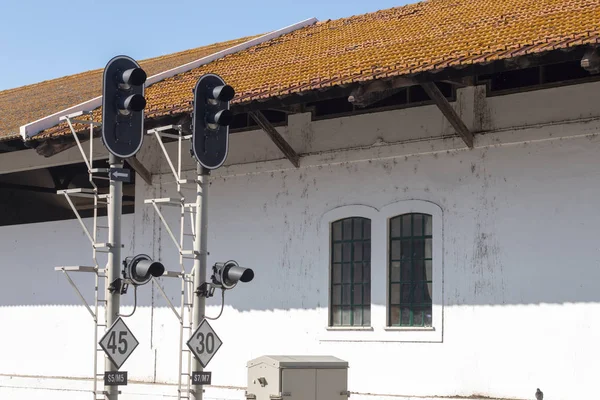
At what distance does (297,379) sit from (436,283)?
4.52 metres

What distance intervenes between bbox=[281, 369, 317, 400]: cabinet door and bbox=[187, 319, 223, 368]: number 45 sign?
96cm

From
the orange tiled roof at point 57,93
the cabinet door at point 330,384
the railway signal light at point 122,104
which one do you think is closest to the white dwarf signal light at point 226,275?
the cabinet door at point 330,384

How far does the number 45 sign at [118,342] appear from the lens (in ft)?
41.8

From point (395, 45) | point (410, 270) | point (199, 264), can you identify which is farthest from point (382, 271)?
point (199, 264)

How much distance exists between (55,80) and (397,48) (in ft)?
53.8

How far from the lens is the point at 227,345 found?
19.4m

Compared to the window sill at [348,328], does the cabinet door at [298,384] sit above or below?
below

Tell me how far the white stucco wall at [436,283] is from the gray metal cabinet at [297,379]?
354cm

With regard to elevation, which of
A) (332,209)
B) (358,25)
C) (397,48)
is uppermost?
(358,25)

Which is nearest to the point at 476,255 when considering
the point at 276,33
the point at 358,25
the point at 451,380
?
the point at 451,380

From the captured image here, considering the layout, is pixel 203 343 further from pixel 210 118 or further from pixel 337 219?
pixel 337 219

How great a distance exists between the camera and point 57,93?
88.4ft

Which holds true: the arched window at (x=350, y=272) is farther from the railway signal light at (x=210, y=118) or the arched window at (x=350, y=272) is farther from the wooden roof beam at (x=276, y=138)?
the railway signal light at (x=210, y=118)

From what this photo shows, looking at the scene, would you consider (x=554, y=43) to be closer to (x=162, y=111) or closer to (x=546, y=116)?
(x=546, y=116)
